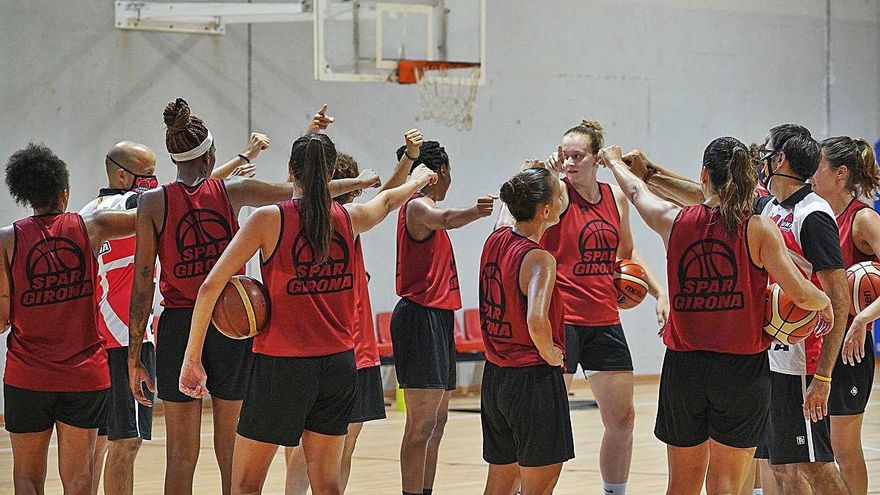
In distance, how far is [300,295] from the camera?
15.1ft

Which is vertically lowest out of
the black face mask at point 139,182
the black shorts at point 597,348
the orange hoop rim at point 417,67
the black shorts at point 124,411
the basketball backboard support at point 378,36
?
the black shorts at point 124,411

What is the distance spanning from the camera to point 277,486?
25.8ft

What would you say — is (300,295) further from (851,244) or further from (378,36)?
(378,36)

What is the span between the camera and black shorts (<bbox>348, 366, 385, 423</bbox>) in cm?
609

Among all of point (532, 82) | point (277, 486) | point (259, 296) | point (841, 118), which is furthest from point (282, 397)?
point (841, 118)

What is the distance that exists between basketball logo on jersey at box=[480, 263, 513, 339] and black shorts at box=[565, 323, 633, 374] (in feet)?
4.76

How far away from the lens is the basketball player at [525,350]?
4.93 meters

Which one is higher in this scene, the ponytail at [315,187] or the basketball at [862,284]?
the ponytail at [315,187]

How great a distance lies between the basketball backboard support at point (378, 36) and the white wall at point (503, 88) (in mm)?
1135

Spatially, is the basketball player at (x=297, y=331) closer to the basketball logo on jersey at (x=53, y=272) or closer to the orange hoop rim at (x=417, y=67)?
the basketball logo on jersey at (x=53, y=272)

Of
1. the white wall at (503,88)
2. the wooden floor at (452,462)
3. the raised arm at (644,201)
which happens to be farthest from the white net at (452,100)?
the raised arm at (644,201)

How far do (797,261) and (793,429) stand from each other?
29.1 inches

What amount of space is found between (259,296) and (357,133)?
25.8 feet

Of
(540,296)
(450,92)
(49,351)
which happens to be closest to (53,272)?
(49,351)
